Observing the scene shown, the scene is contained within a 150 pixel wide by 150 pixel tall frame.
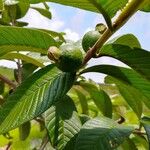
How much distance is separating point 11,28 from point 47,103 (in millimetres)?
195

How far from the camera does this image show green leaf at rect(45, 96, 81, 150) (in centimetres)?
124

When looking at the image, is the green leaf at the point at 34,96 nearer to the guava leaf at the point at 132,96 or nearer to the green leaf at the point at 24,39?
the green leaf at the point at 24,39

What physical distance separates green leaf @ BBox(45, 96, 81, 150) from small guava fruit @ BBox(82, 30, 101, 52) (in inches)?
9.2

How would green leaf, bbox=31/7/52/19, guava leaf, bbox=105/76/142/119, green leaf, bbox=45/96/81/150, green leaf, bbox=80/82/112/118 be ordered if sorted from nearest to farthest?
green leaf, bbox=45/96/81/150, guava leaf, bbox=105/76/142/119, green leaf, bbox=80/82/112/118, green leaf, bbox=31/7/52/19

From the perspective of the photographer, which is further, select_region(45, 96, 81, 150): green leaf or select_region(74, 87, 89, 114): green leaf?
select_region(74, 87, 89, 114): green leaf

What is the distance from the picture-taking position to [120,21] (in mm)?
1026

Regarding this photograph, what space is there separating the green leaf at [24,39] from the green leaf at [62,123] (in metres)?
0.18

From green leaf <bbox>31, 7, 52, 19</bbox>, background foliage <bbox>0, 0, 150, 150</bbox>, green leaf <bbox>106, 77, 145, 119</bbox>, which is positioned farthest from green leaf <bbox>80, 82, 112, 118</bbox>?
green leaf <bbox>31, 7, 52, 19</bbox>

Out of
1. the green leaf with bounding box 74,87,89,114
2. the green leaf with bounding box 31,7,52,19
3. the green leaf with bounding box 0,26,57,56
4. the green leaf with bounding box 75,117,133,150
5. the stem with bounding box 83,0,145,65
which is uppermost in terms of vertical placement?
the stem with bounding box 83,0,145,65

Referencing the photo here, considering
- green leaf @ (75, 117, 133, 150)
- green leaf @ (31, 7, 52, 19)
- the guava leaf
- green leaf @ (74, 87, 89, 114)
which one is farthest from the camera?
green leaf @ (31, 7, 52, 19)

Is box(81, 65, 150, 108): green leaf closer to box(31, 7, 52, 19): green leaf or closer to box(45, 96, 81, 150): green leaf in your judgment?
box(45, 96, 81, 150): green leaf

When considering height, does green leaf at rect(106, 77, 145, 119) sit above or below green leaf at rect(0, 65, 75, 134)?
below

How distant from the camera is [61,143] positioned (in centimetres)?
123

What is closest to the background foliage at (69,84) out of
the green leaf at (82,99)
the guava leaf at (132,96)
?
the guava leaf at (132,96)
